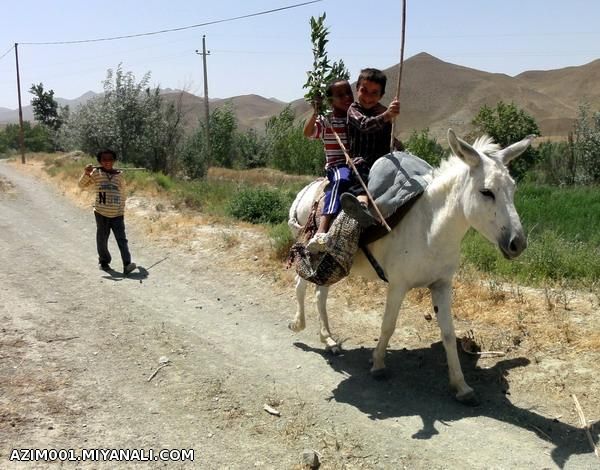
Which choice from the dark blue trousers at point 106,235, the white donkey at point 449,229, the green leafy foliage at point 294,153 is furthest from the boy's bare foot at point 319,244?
the green leafy foliage at point 294,153

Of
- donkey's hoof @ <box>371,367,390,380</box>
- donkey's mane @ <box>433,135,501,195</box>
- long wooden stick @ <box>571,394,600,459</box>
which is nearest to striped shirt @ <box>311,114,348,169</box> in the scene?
donkey's mane @ <box>433,135,501,195</box>

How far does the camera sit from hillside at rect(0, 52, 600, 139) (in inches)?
3206

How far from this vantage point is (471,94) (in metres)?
92.8

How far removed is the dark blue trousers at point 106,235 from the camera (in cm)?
813

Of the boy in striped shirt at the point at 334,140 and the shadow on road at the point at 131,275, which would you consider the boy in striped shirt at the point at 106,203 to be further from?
the boy in striped shirt at the point at 334,140

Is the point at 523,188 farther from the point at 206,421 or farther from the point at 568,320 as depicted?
the point at 206,421

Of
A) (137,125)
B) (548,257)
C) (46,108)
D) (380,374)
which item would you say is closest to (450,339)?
(380,374)

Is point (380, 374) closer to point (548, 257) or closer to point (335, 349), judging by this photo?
point (335, 349)

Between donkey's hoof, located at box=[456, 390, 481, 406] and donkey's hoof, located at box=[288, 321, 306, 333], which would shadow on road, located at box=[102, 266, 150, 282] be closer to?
donkey's hoof, located at box=[288, 321, 306, 333]

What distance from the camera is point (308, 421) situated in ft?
12.9

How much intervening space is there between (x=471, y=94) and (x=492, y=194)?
9671 centimetres

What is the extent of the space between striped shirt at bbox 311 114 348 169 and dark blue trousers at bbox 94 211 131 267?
14.8 feet

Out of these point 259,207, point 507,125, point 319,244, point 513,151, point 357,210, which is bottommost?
point 259,207

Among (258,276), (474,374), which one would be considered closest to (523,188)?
(258,276)
